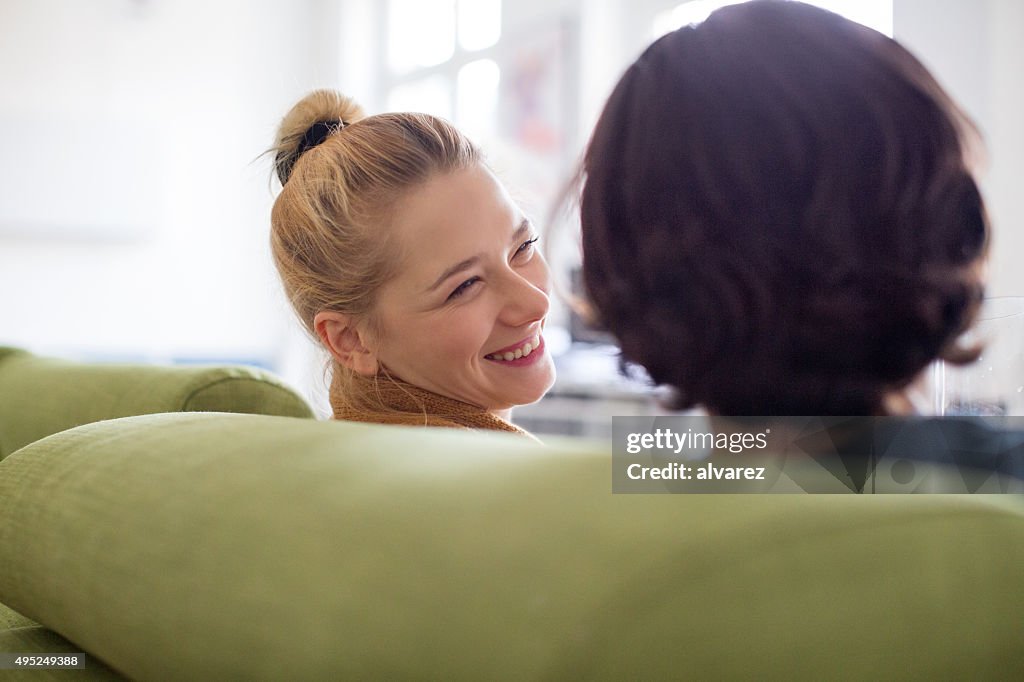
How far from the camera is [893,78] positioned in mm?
559

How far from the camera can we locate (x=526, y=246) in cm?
129

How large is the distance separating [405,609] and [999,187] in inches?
142

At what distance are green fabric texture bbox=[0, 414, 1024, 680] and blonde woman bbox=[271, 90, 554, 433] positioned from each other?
0.64 meters

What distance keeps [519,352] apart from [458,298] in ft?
0.40

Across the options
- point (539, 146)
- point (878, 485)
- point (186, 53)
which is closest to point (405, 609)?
point (878, 485)

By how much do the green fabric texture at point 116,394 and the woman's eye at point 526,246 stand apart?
0.33 metres

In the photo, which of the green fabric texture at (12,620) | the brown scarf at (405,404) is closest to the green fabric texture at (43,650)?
the green fabric texture at (12,620)

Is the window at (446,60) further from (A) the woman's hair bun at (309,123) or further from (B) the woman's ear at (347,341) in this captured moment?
(B) the woman's ear at (347,341)

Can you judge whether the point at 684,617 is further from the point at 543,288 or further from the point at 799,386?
the point at 543,288


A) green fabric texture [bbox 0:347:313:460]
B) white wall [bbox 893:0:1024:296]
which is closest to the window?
white wall [bbox 893:0:1024:296]

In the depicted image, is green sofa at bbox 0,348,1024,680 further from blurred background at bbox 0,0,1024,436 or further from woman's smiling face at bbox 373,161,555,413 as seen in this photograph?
blurred background at bbox 0,0,1024,436

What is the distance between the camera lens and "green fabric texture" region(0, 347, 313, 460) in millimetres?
1237

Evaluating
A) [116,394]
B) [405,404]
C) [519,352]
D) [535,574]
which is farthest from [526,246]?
[535,574]

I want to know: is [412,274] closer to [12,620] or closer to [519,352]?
[519,352]
